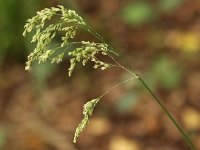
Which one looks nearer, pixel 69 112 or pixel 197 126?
pixel 197 126

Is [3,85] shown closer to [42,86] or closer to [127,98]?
[42,86]

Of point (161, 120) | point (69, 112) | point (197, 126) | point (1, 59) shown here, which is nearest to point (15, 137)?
point (69, 112)

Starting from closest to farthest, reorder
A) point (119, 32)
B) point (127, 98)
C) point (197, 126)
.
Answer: point (197, 126)
point (127, 98)
point (119, 32)

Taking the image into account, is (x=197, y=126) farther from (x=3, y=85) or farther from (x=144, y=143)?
(x=3, y=85)

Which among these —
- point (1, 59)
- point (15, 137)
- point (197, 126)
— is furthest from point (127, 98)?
point (1, 59)

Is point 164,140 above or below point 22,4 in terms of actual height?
below

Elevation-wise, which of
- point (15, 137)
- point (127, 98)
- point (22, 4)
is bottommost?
point (15, 137)

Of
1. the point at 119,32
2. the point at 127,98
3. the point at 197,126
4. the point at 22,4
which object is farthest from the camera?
the point at 119,32
